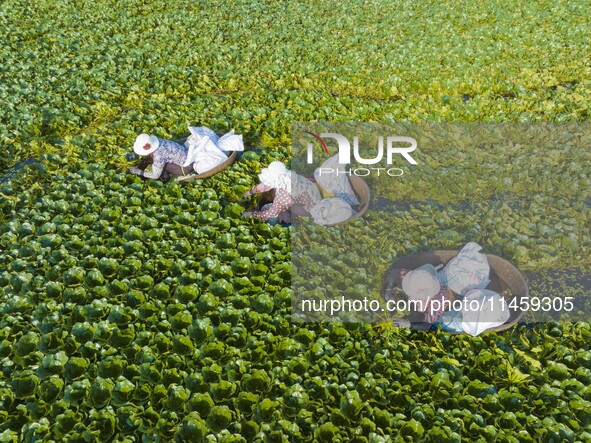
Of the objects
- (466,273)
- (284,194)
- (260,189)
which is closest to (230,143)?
(260,189)

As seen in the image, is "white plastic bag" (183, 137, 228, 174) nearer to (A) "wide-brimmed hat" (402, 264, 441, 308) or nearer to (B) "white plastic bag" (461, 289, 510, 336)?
(A) "wide-brimmed hat" (402, 264, 441, 308)

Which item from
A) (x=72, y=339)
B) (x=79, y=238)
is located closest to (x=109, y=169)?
(x=79, y=238)

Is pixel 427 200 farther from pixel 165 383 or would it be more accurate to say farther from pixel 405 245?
pixel 165 383

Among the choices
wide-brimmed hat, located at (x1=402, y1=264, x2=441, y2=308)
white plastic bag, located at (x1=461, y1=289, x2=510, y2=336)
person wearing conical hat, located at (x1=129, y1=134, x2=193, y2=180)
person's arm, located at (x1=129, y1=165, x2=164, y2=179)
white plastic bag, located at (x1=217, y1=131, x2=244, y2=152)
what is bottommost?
white plastic bag, located at (x1=461, y1=289, x2=510, y2=336)

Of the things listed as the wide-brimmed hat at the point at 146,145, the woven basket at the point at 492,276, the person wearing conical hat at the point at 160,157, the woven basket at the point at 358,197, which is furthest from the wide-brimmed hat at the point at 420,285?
the wide-brimmed hat at the point at 146,145

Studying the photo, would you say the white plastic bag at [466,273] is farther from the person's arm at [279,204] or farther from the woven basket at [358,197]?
the person's arm at [279,204]

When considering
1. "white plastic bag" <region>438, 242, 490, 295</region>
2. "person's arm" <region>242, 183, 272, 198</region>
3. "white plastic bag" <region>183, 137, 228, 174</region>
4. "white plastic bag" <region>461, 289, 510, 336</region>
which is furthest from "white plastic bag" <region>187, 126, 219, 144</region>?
"white plastic bag" <region>461, 289, 510, 336</region>

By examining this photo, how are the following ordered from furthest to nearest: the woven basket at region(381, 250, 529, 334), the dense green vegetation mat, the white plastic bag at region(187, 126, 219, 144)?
the white plastic bag at region(187, 126, 219, 144), the woven basket at region(381, 250, 529, 334), the dense green vegetation mat
